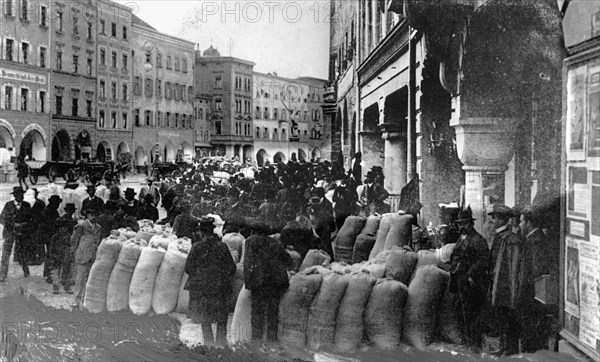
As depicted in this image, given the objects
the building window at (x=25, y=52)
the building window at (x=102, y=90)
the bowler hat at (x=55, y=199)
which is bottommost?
the bowler hat at (x=55, y=199)

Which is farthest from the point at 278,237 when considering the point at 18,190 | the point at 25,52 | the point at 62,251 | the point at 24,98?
the point at 25,52

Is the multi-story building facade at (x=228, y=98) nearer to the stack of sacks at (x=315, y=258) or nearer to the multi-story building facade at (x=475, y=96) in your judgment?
the stack of sacks at (x=315, y=258)

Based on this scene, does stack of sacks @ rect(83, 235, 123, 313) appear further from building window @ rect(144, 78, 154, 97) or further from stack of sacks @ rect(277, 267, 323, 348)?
stack of sacks @ rect(277, 267, 323, 348)

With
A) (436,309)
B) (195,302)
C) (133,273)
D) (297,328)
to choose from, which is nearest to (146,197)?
(133,273)

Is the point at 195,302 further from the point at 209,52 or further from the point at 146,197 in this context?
the point at 209,52

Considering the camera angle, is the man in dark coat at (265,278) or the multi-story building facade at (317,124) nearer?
the man in dark coat at (265,278)

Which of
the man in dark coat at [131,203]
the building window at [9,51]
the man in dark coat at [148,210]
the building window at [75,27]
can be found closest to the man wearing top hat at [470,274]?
the man in dark coat at [148,210]

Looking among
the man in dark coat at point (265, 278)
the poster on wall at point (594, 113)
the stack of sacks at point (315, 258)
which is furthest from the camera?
the stack of sacks at point (315, 258)
